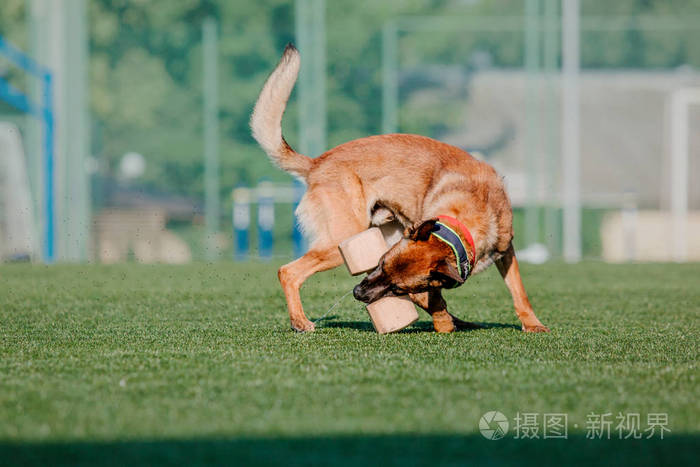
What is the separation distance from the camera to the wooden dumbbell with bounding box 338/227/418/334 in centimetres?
464

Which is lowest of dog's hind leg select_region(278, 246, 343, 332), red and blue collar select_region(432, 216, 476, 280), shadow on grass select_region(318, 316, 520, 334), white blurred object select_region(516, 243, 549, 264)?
white blurred object select_region(516, 243, 549, 264)

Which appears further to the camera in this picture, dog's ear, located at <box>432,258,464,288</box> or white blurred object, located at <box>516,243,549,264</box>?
white blurred object, located at <box>516,243,549,264</box>

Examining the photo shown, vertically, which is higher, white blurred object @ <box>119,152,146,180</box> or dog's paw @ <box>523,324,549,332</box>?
white blurred object @ <box>119,152,146,180</box>

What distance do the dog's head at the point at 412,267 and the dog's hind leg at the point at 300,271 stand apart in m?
0.44

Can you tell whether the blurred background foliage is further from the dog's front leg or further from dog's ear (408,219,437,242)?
dog's ear (408,219,437,242)

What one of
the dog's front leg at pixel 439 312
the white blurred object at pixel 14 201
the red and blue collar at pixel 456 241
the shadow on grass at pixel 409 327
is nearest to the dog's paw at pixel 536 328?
the shadow on grass at pixel 409 327

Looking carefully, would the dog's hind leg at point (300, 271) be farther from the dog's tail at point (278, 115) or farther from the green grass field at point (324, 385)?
the dog's tail at point (278, 115)

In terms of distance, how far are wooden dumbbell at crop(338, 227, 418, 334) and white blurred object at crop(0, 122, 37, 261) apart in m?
11.5

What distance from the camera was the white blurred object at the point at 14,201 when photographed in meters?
15.1

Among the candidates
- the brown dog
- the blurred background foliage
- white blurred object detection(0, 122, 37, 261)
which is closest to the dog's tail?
the brown dog

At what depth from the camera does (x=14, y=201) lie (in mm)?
15594

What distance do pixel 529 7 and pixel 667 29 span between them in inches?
120

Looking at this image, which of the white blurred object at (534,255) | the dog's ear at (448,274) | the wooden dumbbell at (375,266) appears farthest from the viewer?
the white blurred object at (534,255)

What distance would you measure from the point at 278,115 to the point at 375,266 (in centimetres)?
130
